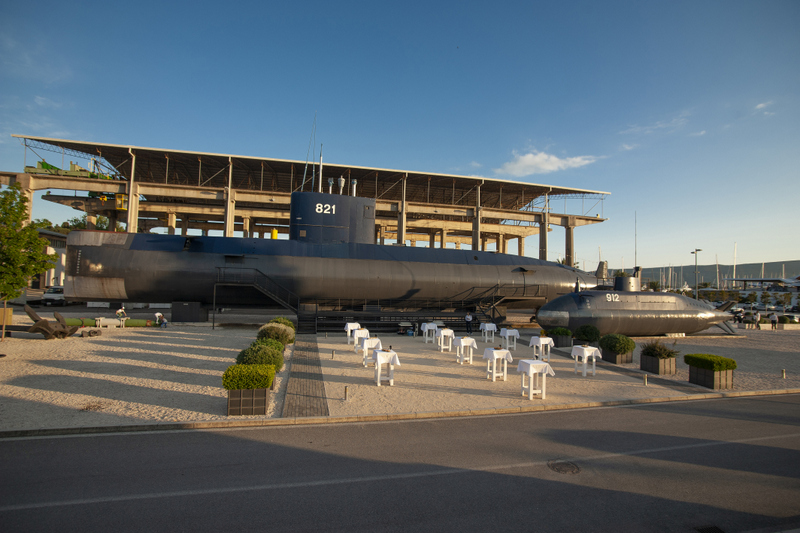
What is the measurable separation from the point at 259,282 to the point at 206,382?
11.0m

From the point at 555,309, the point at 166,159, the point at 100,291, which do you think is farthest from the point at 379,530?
the point at 166,159

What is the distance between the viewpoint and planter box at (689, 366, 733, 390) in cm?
1110

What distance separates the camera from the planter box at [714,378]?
11.1 metres

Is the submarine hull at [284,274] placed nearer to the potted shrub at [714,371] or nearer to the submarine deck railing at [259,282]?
the submarine deck railing at [259,282]

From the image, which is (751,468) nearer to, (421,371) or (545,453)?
(545,453)

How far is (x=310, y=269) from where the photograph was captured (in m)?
21.7

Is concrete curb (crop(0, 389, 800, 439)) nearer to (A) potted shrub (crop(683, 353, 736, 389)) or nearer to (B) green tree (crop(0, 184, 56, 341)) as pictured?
(A) potted shrub (crop(683, 353, 736, 389))

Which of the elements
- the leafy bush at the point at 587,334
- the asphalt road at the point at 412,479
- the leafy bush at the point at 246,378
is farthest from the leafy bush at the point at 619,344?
the leafy bush at the point at 246,378

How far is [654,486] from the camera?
5.48m

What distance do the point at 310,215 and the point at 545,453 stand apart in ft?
64.1

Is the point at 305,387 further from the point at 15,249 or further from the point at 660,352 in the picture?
the point at 15,249

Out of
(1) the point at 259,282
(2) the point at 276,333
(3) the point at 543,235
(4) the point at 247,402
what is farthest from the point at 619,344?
(3) the point at 543,235

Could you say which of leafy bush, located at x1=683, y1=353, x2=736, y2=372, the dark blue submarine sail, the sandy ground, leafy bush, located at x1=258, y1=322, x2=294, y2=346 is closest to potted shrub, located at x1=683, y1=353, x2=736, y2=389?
leafy bush, located at x1=683, y1=353, x2=736, y2=372

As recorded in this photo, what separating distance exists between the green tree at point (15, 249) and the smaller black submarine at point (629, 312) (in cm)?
2145
